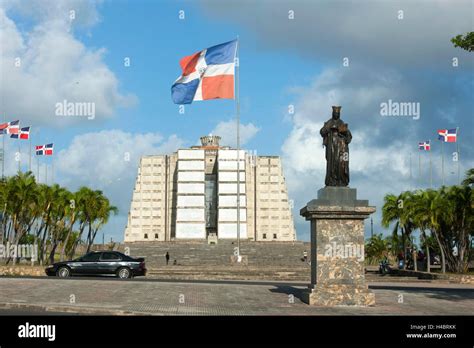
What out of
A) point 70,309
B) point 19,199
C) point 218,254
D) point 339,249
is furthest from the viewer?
point 218,254

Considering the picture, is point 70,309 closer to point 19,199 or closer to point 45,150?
point 19,199

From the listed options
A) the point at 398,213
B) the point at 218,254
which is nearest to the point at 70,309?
the point at 398,213

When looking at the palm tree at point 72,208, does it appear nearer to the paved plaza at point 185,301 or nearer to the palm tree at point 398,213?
the palm tree at point 398,213

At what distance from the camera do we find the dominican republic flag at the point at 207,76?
3562cm

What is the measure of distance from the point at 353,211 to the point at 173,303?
4.93 metres

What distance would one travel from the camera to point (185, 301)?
16.9m

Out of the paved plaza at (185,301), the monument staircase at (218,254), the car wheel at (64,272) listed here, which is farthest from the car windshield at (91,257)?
the monument staircase at (218,254)

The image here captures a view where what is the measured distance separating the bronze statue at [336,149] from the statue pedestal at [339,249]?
0.34m

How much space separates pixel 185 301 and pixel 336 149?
5.38m

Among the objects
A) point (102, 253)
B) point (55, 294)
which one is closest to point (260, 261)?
point (102, 253)

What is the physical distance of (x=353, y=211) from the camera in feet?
54.7

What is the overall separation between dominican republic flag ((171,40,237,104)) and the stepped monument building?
49199 millimetres

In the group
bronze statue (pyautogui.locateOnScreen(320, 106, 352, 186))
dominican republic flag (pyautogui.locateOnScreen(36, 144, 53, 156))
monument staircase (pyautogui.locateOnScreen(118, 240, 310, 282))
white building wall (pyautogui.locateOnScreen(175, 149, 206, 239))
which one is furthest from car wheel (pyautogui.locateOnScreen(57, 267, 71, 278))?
white building wall (pyautogui.locateOnScreen(175, 149, 206, 239))
